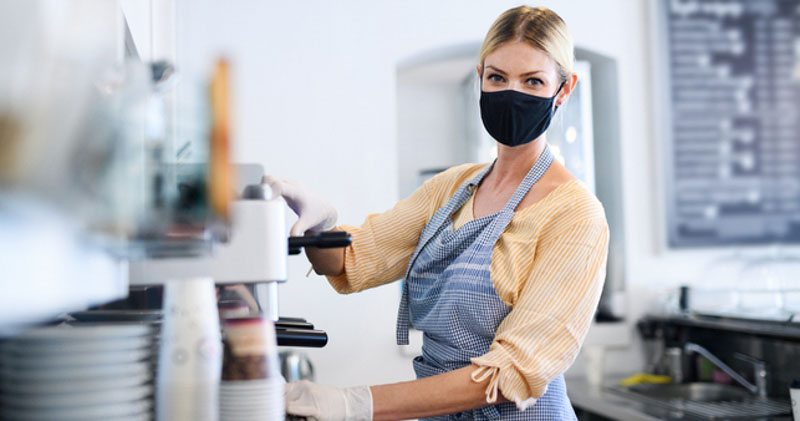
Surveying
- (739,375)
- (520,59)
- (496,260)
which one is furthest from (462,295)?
(739,375)

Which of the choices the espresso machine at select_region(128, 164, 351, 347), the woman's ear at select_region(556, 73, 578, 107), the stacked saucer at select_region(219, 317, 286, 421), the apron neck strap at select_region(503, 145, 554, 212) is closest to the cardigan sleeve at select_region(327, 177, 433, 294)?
the apron neck strap at select_region(503, 145, 554, 212)

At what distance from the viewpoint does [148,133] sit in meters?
0.62

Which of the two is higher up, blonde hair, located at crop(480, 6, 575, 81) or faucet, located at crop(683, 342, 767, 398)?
blonde hair, located at crop(480, 6, 575, 81)

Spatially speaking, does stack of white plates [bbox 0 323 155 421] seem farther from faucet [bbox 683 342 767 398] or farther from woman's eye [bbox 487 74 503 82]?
faucet [bbox 683 342 767 398]

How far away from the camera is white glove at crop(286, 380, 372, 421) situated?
944mm

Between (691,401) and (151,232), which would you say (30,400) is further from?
(691,401)

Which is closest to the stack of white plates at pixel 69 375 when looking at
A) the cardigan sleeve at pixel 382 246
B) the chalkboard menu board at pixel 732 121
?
the cardigan sleeve at pixel 382 246

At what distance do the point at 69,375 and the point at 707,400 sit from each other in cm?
206

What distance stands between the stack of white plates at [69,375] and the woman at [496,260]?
1.20ft

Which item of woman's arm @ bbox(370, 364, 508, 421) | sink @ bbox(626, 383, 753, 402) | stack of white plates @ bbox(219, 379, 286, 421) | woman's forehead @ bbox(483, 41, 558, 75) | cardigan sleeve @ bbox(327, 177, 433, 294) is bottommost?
sink @ bbox(626, 383, 753, 402)

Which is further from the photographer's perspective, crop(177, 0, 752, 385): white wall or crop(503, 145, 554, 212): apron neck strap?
crop(177, 0, 752, 385): white wall

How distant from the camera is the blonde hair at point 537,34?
1.30 m

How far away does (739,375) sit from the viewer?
2393 millimetres

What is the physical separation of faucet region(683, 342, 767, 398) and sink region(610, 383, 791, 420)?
24mm
